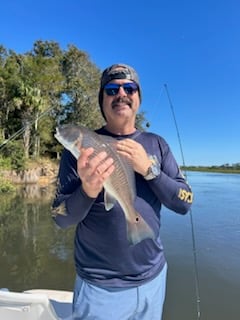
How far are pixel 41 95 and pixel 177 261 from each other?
21.0 metres

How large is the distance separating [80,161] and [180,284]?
3.98 m

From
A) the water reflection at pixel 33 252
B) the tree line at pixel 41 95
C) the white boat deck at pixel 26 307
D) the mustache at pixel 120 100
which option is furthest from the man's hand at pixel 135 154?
the tree line at pixel 41 95

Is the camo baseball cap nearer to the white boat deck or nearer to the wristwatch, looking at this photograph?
the wristwatch

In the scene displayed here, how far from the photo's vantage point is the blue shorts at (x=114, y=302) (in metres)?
1.42

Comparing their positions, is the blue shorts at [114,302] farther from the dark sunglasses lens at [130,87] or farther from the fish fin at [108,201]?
the dark sunglasses lens at [130,87]

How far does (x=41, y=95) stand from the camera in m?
24.5

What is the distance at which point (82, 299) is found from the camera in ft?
4.76

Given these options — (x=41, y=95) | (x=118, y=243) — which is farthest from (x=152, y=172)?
(x=41, y=95)

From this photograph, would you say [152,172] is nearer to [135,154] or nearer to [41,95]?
[135,154]

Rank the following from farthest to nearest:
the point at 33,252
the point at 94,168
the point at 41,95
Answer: the point at 41,95 → the point at 33,252 → the point at 94,168

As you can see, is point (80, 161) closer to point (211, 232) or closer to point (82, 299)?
point (82, 299)

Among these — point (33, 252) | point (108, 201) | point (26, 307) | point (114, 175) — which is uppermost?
point (114, 175)

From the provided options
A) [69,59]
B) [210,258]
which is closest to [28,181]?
[69,59]

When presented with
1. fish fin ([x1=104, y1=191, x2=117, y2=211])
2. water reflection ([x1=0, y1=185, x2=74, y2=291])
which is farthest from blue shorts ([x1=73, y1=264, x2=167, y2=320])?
water reflection ([x1=0, y1=185, x2=74, y2=291])
